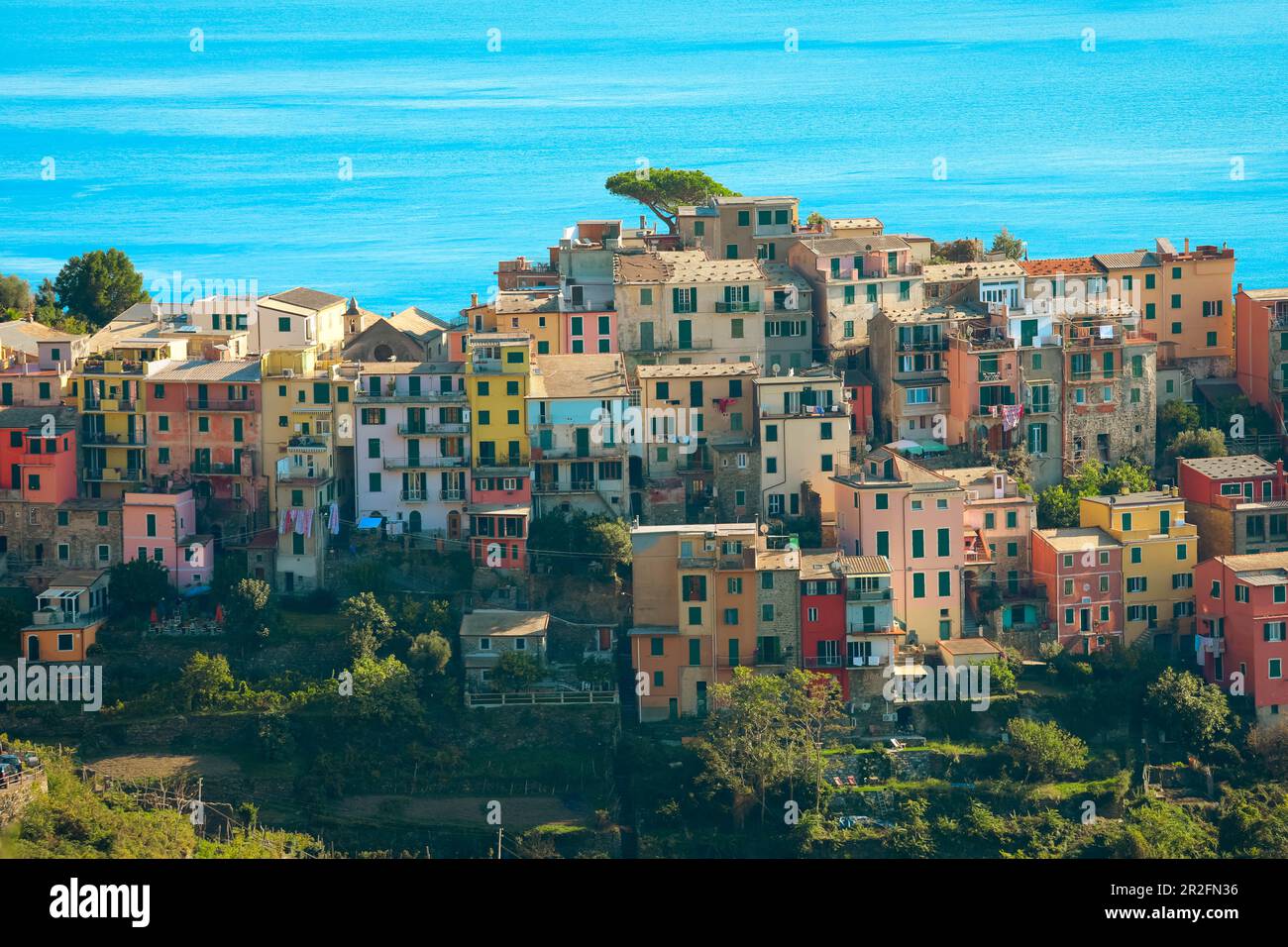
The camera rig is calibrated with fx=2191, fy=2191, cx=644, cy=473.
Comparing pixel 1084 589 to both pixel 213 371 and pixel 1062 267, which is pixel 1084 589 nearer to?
pixel 1062 267

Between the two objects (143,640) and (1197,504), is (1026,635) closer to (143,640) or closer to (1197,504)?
(1197,504)

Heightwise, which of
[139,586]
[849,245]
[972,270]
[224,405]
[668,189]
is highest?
[668,189]

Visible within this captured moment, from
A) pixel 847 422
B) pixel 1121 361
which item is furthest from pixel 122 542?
pixel 1121 361

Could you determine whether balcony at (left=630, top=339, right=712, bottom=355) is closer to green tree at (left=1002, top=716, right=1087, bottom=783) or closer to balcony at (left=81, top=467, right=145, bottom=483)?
balcony at (left=81, top=467, right=145, bottom=483)

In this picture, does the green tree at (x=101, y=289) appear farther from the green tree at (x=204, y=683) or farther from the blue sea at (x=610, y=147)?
the blue sea at (x=610, y=147)

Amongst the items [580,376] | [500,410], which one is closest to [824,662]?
[580,376]

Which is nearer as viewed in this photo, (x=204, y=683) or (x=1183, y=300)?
(x=204, y=683)

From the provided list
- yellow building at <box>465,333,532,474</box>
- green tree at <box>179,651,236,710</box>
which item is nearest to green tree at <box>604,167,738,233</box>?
yellow building at <box>465,333,532,474</box>
